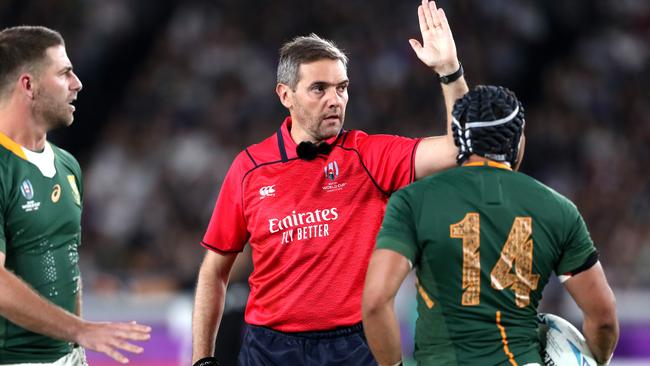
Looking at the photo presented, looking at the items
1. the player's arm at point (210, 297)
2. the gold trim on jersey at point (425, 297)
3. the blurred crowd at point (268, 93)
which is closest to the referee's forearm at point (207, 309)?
the player's arm at point (210, 297)

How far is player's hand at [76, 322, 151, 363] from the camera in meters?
4.34

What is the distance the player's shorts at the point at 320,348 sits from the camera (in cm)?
495

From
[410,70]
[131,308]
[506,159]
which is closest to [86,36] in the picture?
[410,70]

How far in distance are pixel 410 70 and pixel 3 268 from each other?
10.2 metres

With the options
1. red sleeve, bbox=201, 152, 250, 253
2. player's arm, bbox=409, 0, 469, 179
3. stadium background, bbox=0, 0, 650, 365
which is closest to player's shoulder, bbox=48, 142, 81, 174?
red sleeve, bbox=201, 152, 250, 253

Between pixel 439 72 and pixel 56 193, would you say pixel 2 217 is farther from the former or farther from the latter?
pixel 439 72

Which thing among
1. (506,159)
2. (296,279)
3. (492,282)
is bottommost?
(296,279)

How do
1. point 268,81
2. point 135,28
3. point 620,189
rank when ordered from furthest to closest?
point 135,28 → point 268,81 → point 620,189

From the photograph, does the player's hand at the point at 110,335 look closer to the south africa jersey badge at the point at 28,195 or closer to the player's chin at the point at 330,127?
the south africa jersey badge at the point at 28,195

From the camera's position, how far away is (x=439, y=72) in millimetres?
4852

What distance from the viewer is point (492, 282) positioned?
13.3 ft

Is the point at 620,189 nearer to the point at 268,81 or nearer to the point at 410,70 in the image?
the point at 410,70

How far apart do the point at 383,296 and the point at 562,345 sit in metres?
0.80

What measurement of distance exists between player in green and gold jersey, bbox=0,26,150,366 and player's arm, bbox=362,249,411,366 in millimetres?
1293
